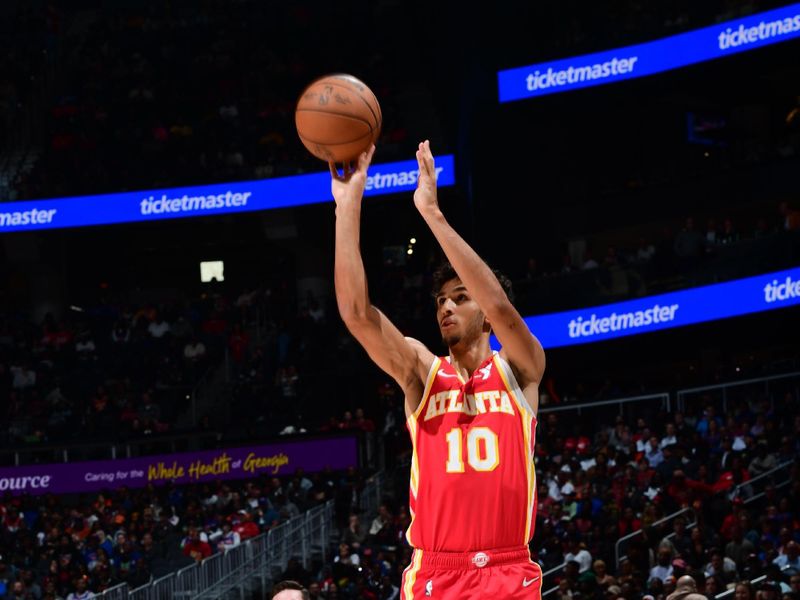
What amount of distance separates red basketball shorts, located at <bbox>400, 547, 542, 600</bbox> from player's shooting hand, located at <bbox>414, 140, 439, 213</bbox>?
136 cm

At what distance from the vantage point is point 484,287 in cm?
496

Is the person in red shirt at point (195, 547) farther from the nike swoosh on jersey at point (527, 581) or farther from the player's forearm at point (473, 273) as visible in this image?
the player's forearm at point (473, 273)

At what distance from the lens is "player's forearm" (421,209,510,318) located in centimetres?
494

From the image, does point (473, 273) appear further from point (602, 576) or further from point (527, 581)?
point (602, 576)

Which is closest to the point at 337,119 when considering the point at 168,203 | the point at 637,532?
Answer: the point at 637,532

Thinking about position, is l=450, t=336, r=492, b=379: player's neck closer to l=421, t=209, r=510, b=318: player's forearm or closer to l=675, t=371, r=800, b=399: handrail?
l=421, t=209, r=510, b=318: player's forearm

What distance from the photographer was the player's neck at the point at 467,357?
5.30 meters

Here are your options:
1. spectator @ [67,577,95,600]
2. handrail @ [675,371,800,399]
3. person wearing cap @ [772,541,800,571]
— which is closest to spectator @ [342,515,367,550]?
spectator @ [67,577,95,600]

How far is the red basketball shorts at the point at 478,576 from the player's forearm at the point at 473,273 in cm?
95

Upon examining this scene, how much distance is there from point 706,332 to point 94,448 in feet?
37.8

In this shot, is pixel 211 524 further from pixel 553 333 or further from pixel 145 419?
pixel 553 333

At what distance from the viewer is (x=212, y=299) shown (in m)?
28.9

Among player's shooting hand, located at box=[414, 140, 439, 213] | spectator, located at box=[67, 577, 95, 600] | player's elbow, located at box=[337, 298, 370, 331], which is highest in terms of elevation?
player's shooting hand, located at box=[414, 140, 439, 213]

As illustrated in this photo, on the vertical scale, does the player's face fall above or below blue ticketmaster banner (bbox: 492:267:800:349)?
below
